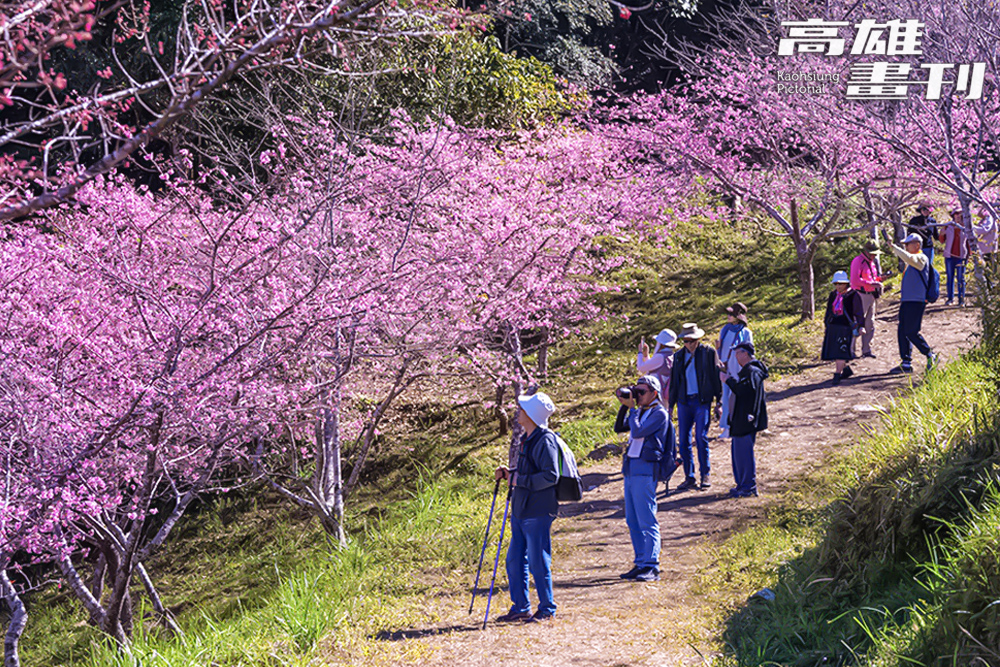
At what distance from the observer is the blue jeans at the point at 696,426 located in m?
8.89

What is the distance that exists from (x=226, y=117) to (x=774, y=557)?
12512 millimetres

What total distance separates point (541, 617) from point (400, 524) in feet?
13.0

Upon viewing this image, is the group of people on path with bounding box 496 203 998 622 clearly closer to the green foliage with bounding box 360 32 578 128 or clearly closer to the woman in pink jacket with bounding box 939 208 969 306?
the woman in pink jacket with bounding box 939 208 969 306

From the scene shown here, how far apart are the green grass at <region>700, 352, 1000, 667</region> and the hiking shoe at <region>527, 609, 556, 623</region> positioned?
1.29 meters

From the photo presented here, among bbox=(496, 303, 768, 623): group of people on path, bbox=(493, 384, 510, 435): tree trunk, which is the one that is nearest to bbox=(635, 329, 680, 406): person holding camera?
bbox=(496, 303, 768, 623): group of people on path

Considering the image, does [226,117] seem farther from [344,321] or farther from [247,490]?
[344,321]

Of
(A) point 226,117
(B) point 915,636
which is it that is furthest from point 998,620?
(A) point 226,117

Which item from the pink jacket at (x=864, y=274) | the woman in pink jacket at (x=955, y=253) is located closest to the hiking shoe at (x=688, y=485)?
the pink jacket at (x=864, y=274)

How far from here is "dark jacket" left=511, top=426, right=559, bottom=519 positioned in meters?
6.04

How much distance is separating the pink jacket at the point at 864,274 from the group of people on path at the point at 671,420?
14mm

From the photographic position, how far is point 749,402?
8148mm

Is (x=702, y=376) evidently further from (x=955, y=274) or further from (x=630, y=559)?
(x=955, y=274)

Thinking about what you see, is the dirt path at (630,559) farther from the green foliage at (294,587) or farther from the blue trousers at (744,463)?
the green foliage at (294,587)

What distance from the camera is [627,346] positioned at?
18.9m
